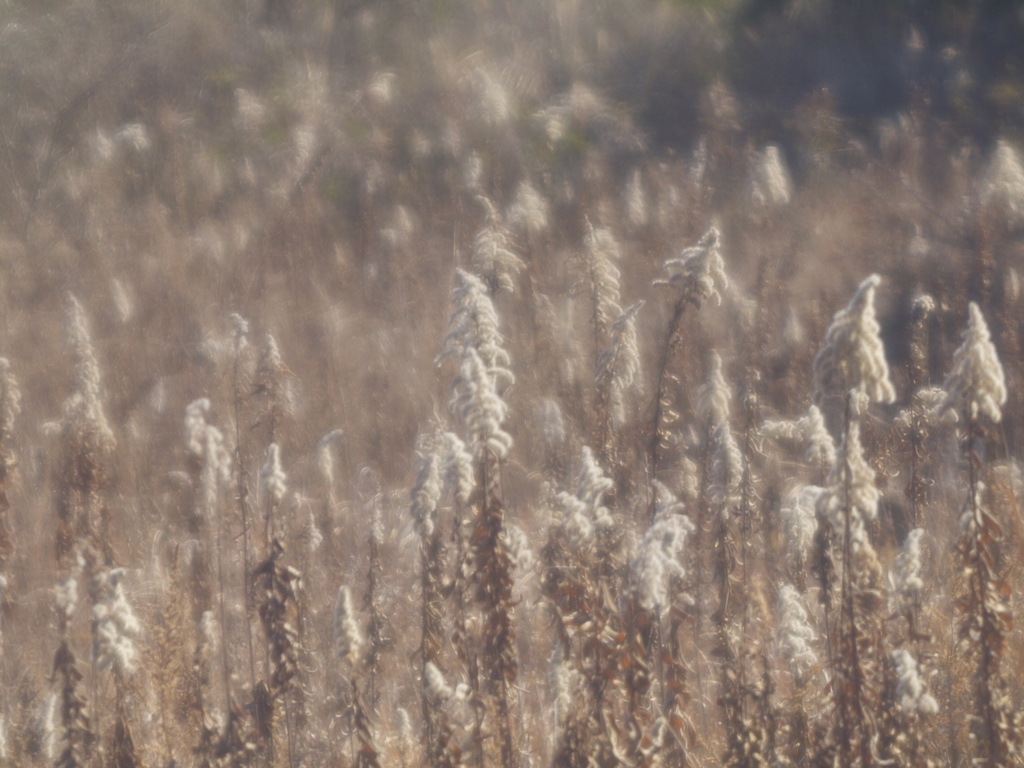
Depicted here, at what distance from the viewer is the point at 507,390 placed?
3.60 metres

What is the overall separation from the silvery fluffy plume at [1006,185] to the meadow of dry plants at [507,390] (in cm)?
5

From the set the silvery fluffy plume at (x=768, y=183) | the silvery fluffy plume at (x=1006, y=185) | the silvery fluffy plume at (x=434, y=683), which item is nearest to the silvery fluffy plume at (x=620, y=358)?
the silvery fluffy plume at (x=434, y=683)

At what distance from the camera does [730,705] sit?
2773mm

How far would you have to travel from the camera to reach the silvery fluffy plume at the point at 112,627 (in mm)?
2607

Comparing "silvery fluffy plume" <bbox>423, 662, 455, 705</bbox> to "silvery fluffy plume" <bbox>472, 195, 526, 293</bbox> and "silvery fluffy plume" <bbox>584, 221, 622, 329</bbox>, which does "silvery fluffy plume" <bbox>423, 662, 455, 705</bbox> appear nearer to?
"silvery fluffy plume" <bbox>584, 221, 622, 329</bbox>

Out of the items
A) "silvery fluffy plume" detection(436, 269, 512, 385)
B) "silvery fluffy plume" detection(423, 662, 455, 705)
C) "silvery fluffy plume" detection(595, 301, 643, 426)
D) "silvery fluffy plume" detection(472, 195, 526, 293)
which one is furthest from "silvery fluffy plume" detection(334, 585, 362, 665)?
"silvery fluffy plume" detection(472, 195, 526, 293)

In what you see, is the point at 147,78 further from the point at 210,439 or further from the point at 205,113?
the point at 210,439

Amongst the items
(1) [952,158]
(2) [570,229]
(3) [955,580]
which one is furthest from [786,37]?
(3) [955,580]

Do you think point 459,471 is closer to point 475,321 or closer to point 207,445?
point 475,321

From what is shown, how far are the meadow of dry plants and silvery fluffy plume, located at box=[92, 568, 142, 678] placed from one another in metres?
0.02

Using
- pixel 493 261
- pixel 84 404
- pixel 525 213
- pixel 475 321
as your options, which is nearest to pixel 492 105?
pixel 525 213

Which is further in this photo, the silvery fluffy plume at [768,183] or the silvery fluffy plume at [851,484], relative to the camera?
the silvery fluffy plume at [768,183]

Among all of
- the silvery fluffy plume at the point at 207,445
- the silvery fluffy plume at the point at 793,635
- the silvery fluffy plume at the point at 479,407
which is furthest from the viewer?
the silvery fluffy plume at the point at 207,445

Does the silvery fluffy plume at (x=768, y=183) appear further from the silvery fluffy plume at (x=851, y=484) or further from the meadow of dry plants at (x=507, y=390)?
the silvery fluffy plume at (x=851, y=484)
